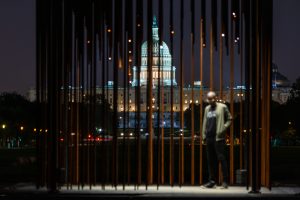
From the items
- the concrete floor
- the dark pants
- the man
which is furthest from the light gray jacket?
the concrete floor

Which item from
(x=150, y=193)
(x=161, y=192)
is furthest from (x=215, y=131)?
(x=150, y=193)

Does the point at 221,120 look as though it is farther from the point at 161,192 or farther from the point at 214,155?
the point at 161,192

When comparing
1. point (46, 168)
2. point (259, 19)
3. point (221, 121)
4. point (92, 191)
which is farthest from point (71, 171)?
point (259, 19)

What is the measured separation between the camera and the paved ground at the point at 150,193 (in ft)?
42.5

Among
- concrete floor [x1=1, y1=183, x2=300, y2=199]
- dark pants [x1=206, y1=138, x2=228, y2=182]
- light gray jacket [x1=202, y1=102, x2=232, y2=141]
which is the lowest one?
concrete floor [x1=1, y1=183, x2=300, y2=199]

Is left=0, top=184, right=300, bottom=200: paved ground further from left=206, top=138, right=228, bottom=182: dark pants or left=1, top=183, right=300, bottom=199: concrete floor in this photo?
left=206, top=138, right=228, bottom=182: dark pants

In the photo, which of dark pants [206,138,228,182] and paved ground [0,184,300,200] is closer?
paved ground [0,184,300,200]

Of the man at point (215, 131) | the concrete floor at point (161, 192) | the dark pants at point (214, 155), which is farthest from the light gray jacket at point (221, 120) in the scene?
the concrete floor at point (161, 192)

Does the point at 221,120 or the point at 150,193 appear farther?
the point at 221,120

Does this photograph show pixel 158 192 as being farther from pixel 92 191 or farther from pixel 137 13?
pixel 137 13

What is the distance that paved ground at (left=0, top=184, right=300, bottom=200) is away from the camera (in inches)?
510

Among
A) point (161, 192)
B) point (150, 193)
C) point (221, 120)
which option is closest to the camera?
point (150, 193)

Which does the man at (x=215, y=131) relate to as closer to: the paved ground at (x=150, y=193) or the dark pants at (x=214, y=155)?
the dark pants at (x=214, y=155)

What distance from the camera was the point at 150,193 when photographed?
13.5m
